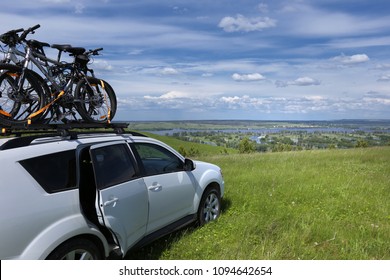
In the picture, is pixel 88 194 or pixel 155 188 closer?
pixel 88 194

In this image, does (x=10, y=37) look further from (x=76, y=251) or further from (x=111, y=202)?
(x=76, y=251)

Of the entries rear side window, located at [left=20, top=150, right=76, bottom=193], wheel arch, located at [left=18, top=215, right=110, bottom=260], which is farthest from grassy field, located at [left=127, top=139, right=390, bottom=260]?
rear side window, located at [left=20, top=150, right=76, bottom=193]

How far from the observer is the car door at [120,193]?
3756 millimetres

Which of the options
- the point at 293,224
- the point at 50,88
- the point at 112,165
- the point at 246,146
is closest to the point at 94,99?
the point at 50,88

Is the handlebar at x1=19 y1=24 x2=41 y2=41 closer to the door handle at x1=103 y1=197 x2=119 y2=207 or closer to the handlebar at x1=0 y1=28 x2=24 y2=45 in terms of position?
the handlebar at x1=0 y1=28 x2=24 y2=45

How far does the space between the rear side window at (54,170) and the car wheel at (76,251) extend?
564 millimetres

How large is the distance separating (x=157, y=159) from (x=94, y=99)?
6.12 ft

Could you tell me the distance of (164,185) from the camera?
4.86 meters

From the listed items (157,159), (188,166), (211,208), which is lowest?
(211,208)

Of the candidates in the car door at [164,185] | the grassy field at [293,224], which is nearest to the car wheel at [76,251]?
the car door at [164,185]

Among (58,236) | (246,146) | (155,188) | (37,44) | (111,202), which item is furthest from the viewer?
(246,146)

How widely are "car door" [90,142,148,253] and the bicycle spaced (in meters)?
1.09

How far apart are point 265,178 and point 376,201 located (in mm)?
3406

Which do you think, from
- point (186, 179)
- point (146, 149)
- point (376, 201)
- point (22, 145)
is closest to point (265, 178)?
point (376, 201)
